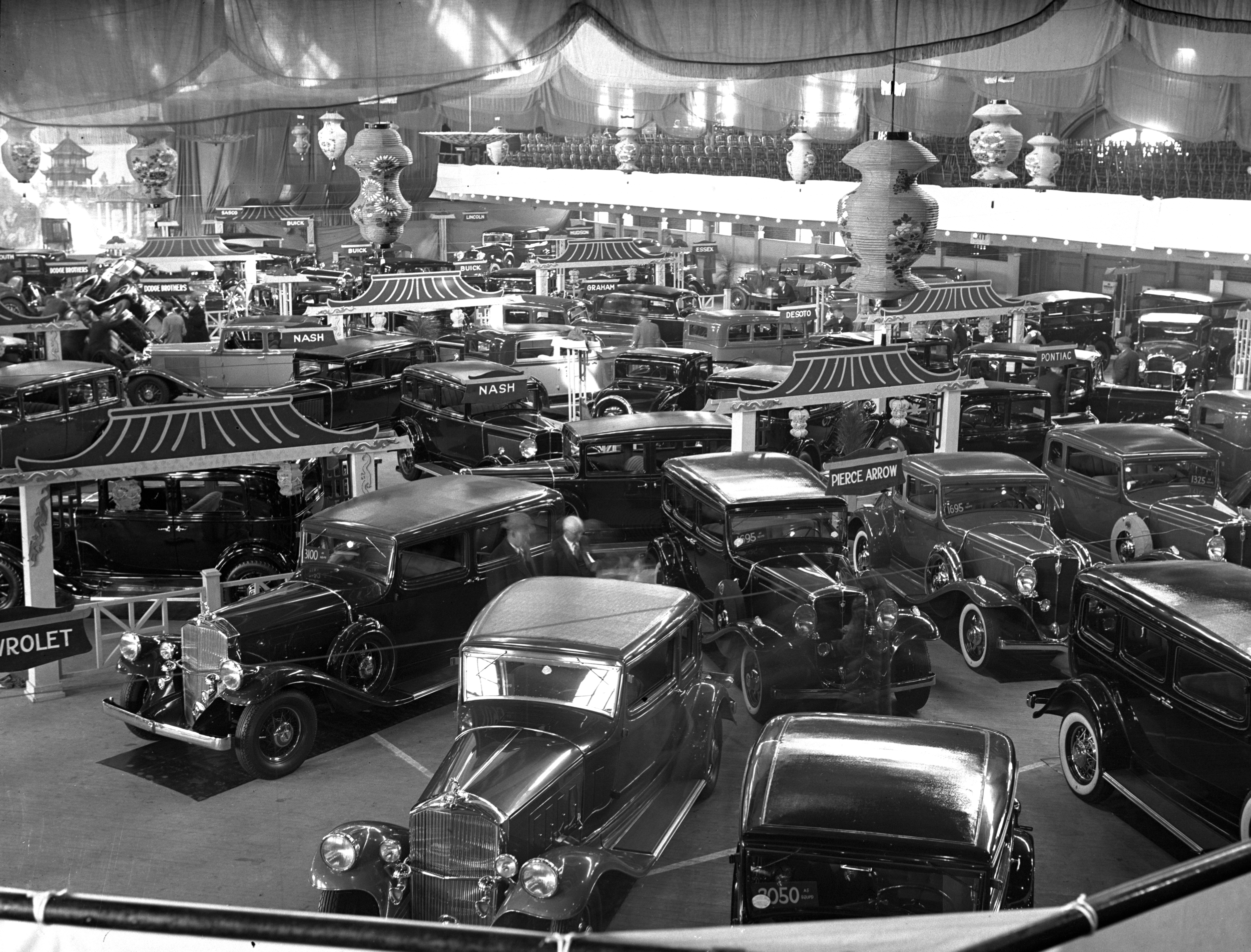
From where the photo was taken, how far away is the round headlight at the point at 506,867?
518cm

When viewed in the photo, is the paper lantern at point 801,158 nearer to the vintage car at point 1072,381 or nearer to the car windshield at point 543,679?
→ the vintage car at point 1072,381

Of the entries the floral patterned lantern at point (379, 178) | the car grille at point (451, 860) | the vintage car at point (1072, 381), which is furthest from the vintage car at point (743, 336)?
the car grille at point (451, 860)

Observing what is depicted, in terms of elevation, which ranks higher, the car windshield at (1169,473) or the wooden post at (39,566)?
the car windshield at (1169,473)

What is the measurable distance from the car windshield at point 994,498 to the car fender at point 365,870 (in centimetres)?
590

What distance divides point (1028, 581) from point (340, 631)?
185 inches

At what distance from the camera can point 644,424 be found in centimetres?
1146

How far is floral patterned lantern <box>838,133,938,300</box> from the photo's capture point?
7141 millimetres

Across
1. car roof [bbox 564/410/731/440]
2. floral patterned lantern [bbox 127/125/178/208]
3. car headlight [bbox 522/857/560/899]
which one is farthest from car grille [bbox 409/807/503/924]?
floral patterned lantern [bbox 127/125/178/208]

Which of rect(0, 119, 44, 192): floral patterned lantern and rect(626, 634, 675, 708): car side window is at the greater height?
rect(0, 119, 44, 192): floral patterned lantern

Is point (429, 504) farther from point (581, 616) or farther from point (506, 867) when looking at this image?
point (506, 867)

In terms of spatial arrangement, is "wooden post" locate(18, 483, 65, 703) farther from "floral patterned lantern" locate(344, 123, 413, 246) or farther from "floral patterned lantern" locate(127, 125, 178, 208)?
"floral patterned lantern" locate(127, 125, 178, 208)

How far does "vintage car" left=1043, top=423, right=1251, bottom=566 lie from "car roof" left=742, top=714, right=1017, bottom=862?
5.04m

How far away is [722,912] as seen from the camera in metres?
5.62

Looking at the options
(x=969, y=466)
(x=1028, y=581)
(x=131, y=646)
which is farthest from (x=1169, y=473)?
(x=131, y=646)
